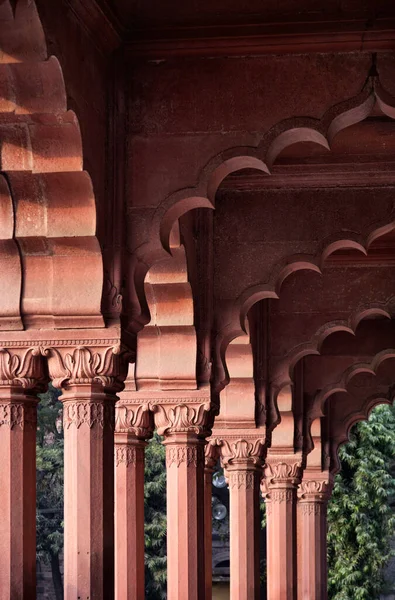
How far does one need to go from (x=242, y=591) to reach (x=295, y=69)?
10.6 metres

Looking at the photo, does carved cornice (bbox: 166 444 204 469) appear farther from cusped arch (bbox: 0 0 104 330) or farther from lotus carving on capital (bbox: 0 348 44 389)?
cusped arch (bbox: 0 0 104 330)

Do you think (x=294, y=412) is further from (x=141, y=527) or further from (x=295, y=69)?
(x=295, y=69)

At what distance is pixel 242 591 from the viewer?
66.9 feet

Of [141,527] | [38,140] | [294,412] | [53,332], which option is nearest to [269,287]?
[141,527]

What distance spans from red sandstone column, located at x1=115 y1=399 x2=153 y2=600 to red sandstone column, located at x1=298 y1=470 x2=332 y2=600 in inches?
503

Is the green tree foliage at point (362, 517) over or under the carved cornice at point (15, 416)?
under

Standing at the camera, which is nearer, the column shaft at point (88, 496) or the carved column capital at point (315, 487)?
the column shaft at point (88, 496)

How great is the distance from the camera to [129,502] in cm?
1697

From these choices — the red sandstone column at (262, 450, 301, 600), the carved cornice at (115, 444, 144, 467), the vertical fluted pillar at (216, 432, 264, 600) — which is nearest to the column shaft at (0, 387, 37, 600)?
the carved cornice at (115, 444, 144, 467)

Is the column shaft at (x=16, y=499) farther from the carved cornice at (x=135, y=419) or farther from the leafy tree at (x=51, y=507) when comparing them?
the leafy tree at (x=51, y=507)

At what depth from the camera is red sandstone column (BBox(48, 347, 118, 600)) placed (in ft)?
38.6

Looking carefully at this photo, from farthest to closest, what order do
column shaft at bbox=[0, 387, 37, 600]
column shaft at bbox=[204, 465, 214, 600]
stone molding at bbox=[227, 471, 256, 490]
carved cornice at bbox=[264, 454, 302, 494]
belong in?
carved cornice at bbox=[264, 454, 302, 494] < stone molding at bbox=[227, 471, 256, 490] < column shaft at bbox=[204, 465, 214, 600] < column shaft at bbox=[0, 387, 37, 600]

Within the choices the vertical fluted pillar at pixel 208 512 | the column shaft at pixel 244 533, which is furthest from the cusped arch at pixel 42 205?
the column shaft at pixel 244 533

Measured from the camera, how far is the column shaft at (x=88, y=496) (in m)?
11.8
